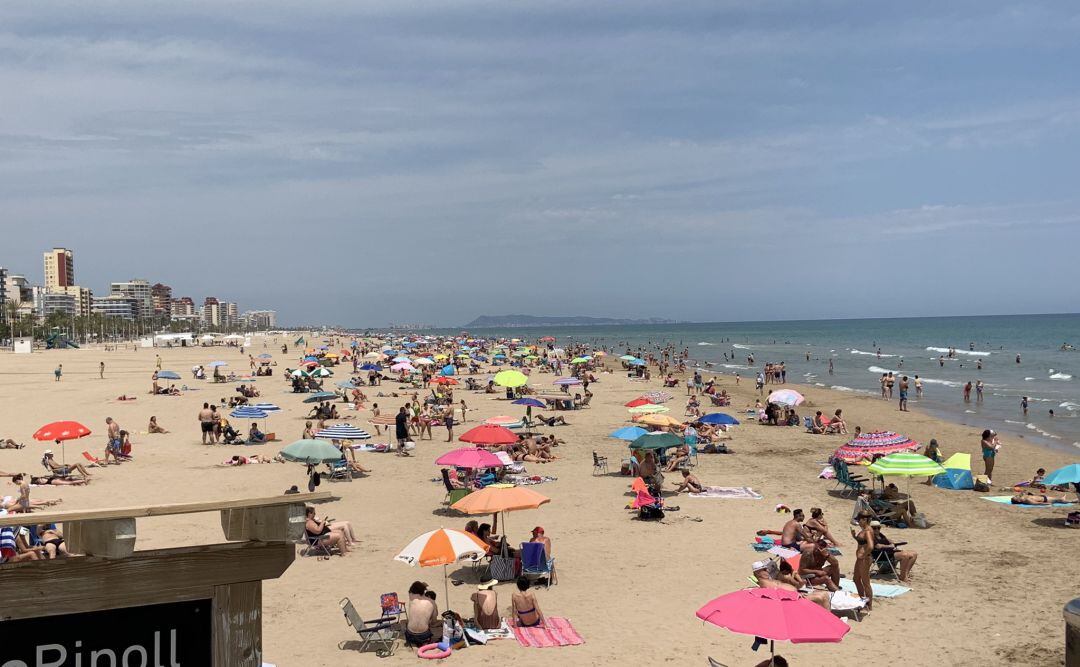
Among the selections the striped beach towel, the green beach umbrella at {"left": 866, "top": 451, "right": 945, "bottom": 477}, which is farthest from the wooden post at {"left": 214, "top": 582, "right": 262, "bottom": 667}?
the green beach umbrella at {"left": 866, "top": 451, "right": 945, "bottom": 477}

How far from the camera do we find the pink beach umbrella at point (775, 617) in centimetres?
600

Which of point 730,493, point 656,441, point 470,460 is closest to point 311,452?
point 470,460

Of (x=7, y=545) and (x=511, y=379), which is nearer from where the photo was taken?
(x=7, y=545)

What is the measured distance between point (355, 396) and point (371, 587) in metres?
20.5

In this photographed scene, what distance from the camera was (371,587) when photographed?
10250mm

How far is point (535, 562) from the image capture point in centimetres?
1030

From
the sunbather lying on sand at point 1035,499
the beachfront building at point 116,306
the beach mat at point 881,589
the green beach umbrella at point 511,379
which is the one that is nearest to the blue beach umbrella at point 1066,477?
Answer: the sunbather lying on sand at point 1035,499

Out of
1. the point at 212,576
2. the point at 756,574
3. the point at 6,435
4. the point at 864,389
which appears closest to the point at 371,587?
the point at 756,574

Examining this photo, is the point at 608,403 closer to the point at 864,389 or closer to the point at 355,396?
the point at 355,396

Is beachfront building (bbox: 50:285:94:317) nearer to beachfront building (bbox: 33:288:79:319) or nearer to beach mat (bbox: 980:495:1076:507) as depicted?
beachfront building (bbox: 33:288:79:319)

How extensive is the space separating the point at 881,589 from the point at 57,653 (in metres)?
9.75

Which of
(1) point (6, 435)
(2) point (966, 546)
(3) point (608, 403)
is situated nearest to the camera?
(2) point (966, 546)

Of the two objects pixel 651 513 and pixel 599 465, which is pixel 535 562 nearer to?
pixel 651 513

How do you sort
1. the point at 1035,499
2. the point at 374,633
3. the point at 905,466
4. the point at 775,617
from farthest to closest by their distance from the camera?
the point at 1035,499 < the point at 905,466 < the point at 374,633 < the point at 775,617
